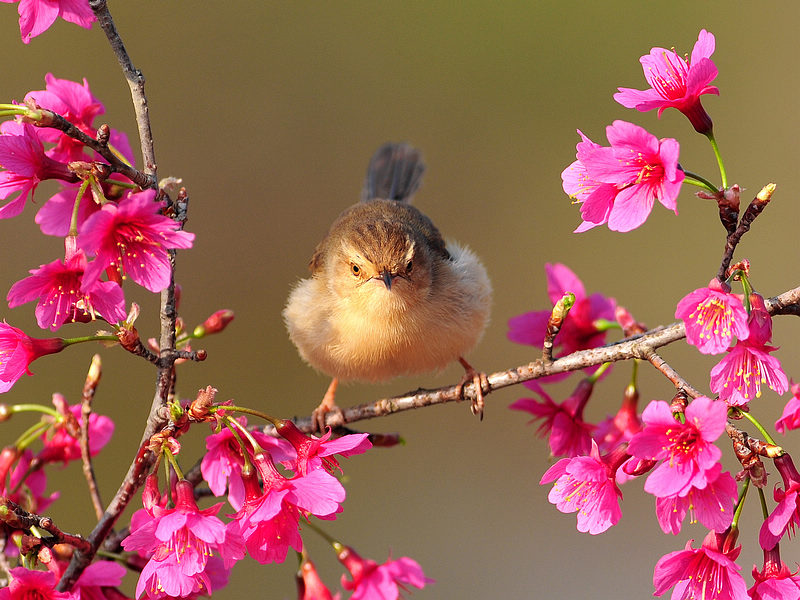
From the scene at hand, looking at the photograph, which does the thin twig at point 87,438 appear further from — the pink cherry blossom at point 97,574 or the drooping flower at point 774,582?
the drooping flower at point 774,582

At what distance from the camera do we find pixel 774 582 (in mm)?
1873

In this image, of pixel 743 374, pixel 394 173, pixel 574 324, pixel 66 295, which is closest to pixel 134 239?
pixel 66 295

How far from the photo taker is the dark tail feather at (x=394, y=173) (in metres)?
5.56

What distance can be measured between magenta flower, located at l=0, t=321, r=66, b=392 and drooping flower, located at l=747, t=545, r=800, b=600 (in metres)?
1.74

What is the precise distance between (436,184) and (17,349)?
6.38m

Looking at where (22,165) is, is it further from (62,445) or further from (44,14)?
(62,445)

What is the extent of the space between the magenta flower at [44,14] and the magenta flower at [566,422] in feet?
5.49

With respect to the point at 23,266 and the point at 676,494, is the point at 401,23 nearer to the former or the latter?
the point at 23,266

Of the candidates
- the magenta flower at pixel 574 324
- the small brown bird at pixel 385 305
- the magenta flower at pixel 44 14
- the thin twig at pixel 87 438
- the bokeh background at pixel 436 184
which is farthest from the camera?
the bokeh background at pixel 436 184

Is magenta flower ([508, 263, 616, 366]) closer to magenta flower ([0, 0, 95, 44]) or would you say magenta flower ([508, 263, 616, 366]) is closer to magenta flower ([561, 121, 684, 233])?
magenta flower ([561, 121, 684, 233])

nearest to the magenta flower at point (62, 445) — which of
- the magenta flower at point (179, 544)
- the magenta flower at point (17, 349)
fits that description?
the magenta flower at point (17, 349)

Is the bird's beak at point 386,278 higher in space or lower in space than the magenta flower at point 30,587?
higher

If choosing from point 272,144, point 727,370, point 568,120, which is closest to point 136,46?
point 272,144

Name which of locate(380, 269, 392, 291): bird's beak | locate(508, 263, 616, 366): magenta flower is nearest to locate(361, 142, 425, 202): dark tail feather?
locate(380, 269, 392, 291): bird's beak
